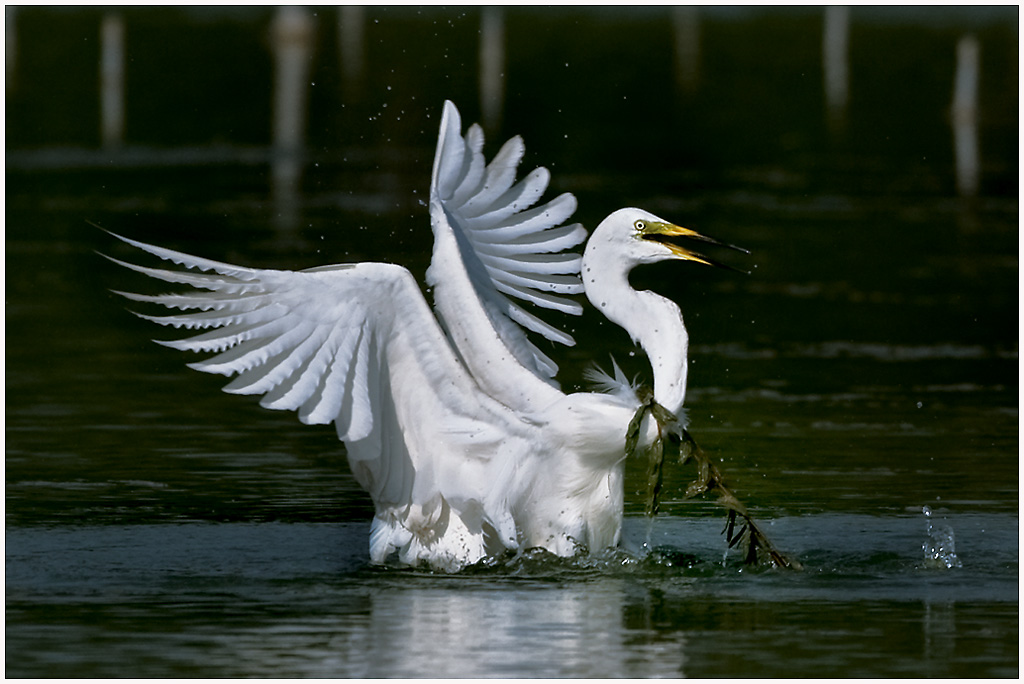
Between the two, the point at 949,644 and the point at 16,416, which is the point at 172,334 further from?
the point at 949,644

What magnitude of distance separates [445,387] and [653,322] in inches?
40.1

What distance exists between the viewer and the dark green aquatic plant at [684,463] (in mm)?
8695

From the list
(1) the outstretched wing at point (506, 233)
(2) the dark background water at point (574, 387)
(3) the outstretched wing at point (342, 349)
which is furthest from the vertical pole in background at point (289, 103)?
(3) the outstretched wing at point (342, 349)

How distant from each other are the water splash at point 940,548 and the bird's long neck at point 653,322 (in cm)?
136

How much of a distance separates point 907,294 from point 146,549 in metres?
8.55

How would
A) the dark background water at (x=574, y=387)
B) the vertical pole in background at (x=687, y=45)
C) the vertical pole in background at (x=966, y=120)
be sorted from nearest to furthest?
the dark background water at (x=574, y=387) → the vertical pole in background at (x=966, y=120) → the vertical pole in background at (x=687, y=45)

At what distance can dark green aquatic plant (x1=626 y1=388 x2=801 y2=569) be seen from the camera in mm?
8695

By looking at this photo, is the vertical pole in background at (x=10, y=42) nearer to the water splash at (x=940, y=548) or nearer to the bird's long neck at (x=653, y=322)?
the bird's long neck at (x=653, y=322)

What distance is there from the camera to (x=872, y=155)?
25.8 m

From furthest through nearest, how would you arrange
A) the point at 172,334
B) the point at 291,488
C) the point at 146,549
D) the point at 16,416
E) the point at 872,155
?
the point at 872,155 → the point at 172,334 → the point at 16,416 → the point at 291,488 → the point at 146,549

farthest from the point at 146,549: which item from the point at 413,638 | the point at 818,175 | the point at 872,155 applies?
the point at 872,155

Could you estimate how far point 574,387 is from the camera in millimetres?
12633

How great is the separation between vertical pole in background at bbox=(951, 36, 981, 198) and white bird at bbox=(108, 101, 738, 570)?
47.8 feet

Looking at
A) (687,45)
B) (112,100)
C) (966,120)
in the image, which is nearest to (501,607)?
(112,100)
